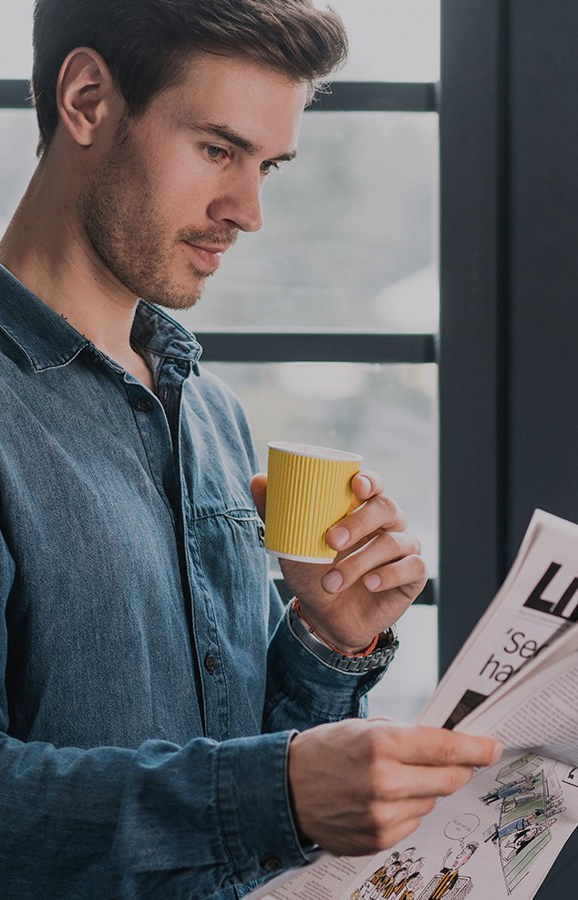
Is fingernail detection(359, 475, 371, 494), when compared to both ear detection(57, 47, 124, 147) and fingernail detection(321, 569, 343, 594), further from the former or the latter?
ear detection(57, 47, 124, 147)

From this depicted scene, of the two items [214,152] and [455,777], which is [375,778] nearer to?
[455,777]

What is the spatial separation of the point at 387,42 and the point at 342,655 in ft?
3.67

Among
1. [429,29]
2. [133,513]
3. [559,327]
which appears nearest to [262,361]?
[559,327]

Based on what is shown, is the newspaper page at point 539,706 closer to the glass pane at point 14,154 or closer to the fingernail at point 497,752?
the fingernail at point 497,752

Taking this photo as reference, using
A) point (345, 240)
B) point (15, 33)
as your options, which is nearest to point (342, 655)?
point (345, 240)

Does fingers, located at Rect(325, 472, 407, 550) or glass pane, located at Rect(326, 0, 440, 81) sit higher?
glass pane, located at Rect(326, 0, 440, 81)

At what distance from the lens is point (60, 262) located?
1.16 metres

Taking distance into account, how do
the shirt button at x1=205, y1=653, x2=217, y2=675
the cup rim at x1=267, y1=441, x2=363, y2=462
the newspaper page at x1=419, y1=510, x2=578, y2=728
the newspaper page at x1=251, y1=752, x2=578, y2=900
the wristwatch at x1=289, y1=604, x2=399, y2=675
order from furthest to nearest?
the wristwatch at x1=289, y1=604, x2=399, y2=675 < the shirt button at x1=205, y1=653, x2=217, y2=675 < the cup rim at x1=267, y1=441, x2=363, y2=462 < the newspaper page at x1=251, y1=752, x2=578, y2=900 < the newspaper page at x1=419, y1=510, x2=578, y2=728

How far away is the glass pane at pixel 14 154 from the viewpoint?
1809 mm

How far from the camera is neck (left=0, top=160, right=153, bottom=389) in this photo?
3.80 feet

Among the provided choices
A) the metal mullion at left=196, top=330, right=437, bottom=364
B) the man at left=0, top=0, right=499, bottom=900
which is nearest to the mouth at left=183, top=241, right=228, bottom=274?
the man at left=0, top=0, right=499, bottom=900

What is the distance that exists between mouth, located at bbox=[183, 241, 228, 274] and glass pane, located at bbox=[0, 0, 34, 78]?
78 cm

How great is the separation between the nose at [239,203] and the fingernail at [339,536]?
0.43 meters

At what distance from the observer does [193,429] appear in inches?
50.2
